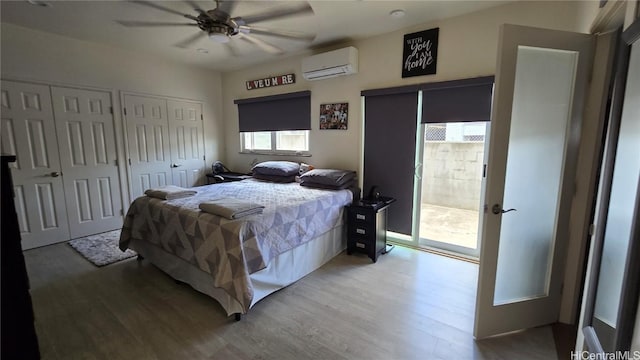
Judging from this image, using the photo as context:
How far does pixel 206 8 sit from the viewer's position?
2574 millimetres

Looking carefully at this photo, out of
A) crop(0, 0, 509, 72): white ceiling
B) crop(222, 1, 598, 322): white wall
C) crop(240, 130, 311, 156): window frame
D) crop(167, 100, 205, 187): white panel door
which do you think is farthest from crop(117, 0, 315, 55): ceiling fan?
crop(167, 100, 205, 187): white panel door

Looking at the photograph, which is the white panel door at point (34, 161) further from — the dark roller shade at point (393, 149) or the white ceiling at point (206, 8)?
the dark roller shade at point (393, 149)

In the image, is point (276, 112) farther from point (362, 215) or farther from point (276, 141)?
point (362, 215)

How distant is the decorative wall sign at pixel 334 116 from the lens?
3.67 m

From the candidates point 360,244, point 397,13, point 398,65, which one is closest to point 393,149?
point 398,65

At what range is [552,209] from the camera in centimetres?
191

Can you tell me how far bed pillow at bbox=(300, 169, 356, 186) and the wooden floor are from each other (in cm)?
100

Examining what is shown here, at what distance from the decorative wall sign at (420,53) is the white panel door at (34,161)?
440 cm

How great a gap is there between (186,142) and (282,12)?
138 inches

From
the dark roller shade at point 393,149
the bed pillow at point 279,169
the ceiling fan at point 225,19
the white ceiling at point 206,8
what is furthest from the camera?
the bed pillow at point 279,169

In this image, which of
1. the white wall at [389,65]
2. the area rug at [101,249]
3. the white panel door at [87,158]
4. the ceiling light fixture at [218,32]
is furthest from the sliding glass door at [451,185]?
the white panel door at [87,158]

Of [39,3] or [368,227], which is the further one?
[368,227]

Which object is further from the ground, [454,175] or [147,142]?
[147,142]

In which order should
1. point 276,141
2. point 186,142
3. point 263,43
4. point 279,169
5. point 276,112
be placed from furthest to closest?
point 186,142 → point 276,141 → point 276,112 → point 279,169 → point 263,43
